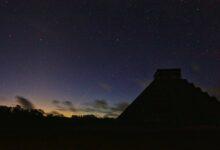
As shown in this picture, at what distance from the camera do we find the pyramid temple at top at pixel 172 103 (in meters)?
25.3

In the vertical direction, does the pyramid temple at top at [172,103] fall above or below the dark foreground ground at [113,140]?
above

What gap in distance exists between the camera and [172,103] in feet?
88.9

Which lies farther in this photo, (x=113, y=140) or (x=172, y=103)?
(x=172, y=103)

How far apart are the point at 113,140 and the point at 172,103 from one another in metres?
19.7

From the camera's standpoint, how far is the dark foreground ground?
7.69 meters

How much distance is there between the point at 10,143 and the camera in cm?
754

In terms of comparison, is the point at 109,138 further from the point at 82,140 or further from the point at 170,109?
the point at 170,109

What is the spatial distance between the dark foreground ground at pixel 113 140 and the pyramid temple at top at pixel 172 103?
51.7 feet

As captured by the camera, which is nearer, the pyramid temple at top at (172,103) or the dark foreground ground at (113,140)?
the dark foreground ground at (113,140)

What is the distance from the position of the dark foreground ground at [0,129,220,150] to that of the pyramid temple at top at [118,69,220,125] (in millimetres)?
15760

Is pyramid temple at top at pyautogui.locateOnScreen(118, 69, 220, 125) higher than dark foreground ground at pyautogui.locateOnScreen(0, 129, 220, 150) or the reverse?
higher

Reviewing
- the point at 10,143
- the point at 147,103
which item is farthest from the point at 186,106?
the point at 10,143

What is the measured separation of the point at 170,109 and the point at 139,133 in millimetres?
18350

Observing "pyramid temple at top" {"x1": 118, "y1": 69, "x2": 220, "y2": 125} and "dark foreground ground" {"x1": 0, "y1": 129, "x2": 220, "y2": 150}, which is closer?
"dark foreground ground" {"x1": 0, "y1": 129, "x2": 220, "y2": 150}
